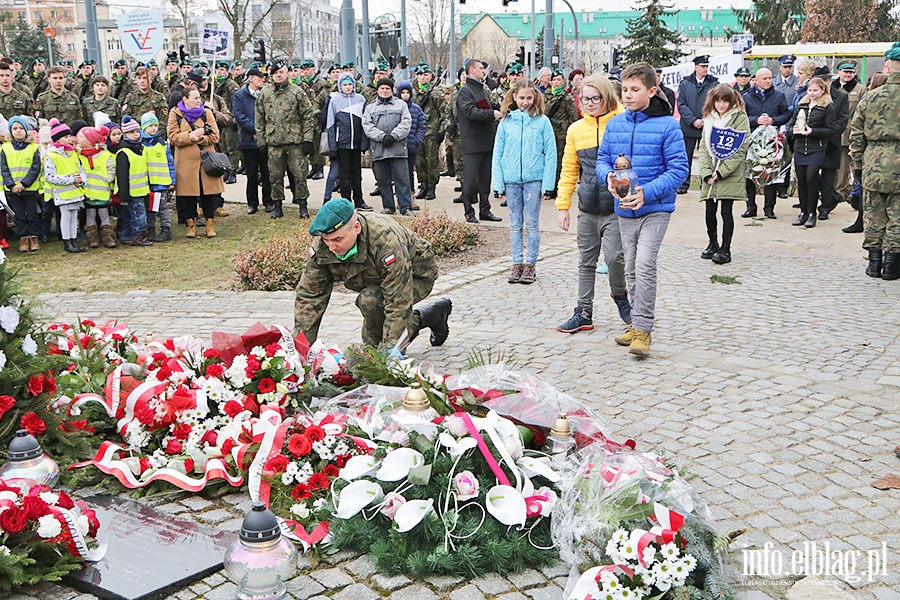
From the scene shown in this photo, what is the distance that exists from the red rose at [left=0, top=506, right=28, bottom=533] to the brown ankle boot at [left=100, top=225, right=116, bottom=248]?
8923 millimetres

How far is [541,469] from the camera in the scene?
401 cm

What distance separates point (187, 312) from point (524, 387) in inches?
177

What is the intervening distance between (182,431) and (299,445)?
0.81 metres

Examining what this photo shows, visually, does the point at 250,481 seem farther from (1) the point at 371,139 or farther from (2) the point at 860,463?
(1) the point at 371,139

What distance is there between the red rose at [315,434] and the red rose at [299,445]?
27mm

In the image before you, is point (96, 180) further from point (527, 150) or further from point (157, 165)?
point (527, 150)

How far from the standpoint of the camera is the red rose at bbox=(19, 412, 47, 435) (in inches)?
180

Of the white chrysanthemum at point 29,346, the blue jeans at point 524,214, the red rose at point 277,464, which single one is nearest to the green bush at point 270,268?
the blue jeans at point 524,214

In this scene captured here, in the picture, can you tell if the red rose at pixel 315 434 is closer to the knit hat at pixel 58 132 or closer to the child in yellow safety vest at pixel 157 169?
the child in yellow safety vest at pixel 157 169

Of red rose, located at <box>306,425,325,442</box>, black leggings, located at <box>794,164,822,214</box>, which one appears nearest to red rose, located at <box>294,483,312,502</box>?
red rose, located at <box>306,425,325,442</box>

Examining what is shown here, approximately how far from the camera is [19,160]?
11.4m

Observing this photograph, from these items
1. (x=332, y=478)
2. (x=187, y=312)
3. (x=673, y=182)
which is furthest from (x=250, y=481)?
(x=187, y=312)

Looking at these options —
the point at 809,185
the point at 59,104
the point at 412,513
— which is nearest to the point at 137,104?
the point at 59,104

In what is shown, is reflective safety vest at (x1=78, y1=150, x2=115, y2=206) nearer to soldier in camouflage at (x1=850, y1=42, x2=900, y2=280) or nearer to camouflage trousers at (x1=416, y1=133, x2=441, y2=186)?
camouflage trousers at (x1=416, y1=133, x2=441, y2=186)
